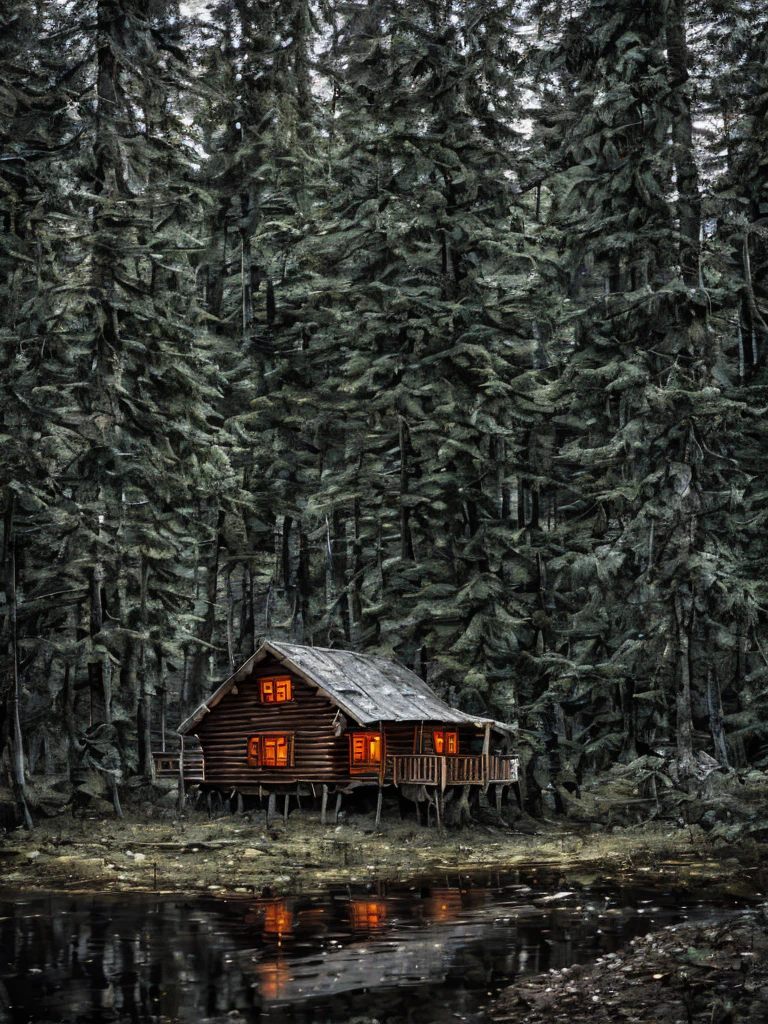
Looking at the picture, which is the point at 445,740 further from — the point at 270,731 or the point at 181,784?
the point at 181,784

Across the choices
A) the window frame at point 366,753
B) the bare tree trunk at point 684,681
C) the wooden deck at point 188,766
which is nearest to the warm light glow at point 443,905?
the bare tree trunk at point 684,681

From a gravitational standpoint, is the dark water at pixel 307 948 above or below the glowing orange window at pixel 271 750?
below

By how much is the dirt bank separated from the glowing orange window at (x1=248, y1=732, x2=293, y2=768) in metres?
1.95

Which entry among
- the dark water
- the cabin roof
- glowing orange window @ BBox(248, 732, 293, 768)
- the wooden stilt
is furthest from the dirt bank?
the cabin roof

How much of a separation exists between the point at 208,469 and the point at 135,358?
454 centimetres

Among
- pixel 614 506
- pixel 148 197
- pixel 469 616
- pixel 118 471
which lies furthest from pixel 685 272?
pixel 118 471

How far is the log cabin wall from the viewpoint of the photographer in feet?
122

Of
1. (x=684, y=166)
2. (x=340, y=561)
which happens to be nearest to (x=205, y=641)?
(x=340, y=561)

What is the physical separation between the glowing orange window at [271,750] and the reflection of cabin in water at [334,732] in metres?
0.03

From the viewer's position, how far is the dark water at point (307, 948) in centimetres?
1275

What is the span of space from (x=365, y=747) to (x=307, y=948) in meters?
20.5

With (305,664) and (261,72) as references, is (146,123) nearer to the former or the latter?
(261,72)

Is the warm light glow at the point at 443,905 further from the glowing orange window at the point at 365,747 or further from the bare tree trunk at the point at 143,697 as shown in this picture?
the bare tree trunk at the point at 143,697

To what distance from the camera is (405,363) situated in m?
45.0
